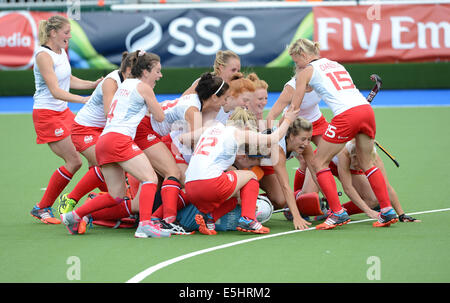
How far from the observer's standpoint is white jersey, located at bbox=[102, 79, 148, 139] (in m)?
5.92

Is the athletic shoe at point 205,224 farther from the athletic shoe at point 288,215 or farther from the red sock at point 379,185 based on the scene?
the red sock at point 379,185

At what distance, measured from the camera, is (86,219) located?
6.12 m

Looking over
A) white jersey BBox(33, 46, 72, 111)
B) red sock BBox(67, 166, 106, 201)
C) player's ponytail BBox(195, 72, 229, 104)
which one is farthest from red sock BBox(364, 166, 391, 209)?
white jersey BBox(33, 46, 72, 111)

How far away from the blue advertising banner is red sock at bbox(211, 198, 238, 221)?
34.0 feet

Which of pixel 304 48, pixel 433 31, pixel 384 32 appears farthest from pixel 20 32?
pixel 304 48

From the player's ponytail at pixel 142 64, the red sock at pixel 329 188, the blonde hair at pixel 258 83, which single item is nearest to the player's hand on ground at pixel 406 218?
the red sock at pixel 329 188

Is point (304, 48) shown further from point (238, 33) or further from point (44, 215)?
point (238, 33)

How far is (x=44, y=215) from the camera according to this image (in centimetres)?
662

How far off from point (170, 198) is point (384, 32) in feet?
37.3

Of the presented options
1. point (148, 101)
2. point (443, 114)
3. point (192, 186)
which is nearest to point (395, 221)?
point (192, 186)

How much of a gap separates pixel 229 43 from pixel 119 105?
34.4 feet

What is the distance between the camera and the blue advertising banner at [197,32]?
1619cm

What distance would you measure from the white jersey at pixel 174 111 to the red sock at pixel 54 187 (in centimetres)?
102

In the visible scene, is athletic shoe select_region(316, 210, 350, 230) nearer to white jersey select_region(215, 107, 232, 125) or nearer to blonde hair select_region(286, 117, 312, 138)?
blonde hair select_region(286, 117, 312, 138)
